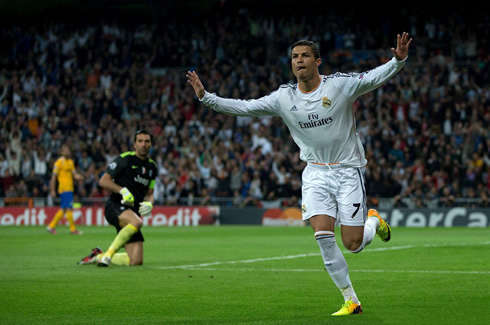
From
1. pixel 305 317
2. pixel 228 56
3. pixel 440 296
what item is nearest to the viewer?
pixel 305 317

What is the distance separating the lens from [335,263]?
8.12 m

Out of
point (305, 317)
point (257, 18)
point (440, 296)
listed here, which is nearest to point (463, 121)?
point (257, 18)

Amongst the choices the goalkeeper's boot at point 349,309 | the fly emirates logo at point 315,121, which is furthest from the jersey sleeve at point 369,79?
the goalkeeper's boot at point 349,309

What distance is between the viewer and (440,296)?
30.2ft

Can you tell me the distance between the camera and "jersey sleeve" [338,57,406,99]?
7.78 m

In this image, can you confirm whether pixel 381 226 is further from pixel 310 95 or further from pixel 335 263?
pixel 310 95

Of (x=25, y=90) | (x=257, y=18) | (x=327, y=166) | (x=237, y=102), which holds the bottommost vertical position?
(x=327, y=166)

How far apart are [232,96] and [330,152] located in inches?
990

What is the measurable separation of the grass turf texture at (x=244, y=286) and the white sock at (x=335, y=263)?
11.9 inches

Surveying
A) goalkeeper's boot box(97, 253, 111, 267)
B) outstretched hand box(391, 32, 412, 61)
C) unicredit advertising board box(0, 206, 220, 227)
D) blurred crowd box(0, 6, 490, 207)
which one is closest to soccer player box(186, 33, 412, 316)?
outstretched hand box(391, 32, 412, 61)

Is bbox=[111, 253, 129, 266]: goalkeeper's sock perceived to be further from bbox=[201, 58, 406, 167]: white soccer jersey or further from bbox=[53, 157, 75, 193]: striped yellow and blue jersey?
bbox=[53, 157, 75, 193]: striped yellow and blue jersey

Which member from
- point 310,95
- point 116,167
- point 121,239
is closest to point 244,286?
point 310,95

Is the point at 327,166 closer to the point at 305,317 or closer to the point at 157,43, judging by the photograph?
the point at 305,317

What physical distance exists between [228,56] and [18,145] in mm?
9110
